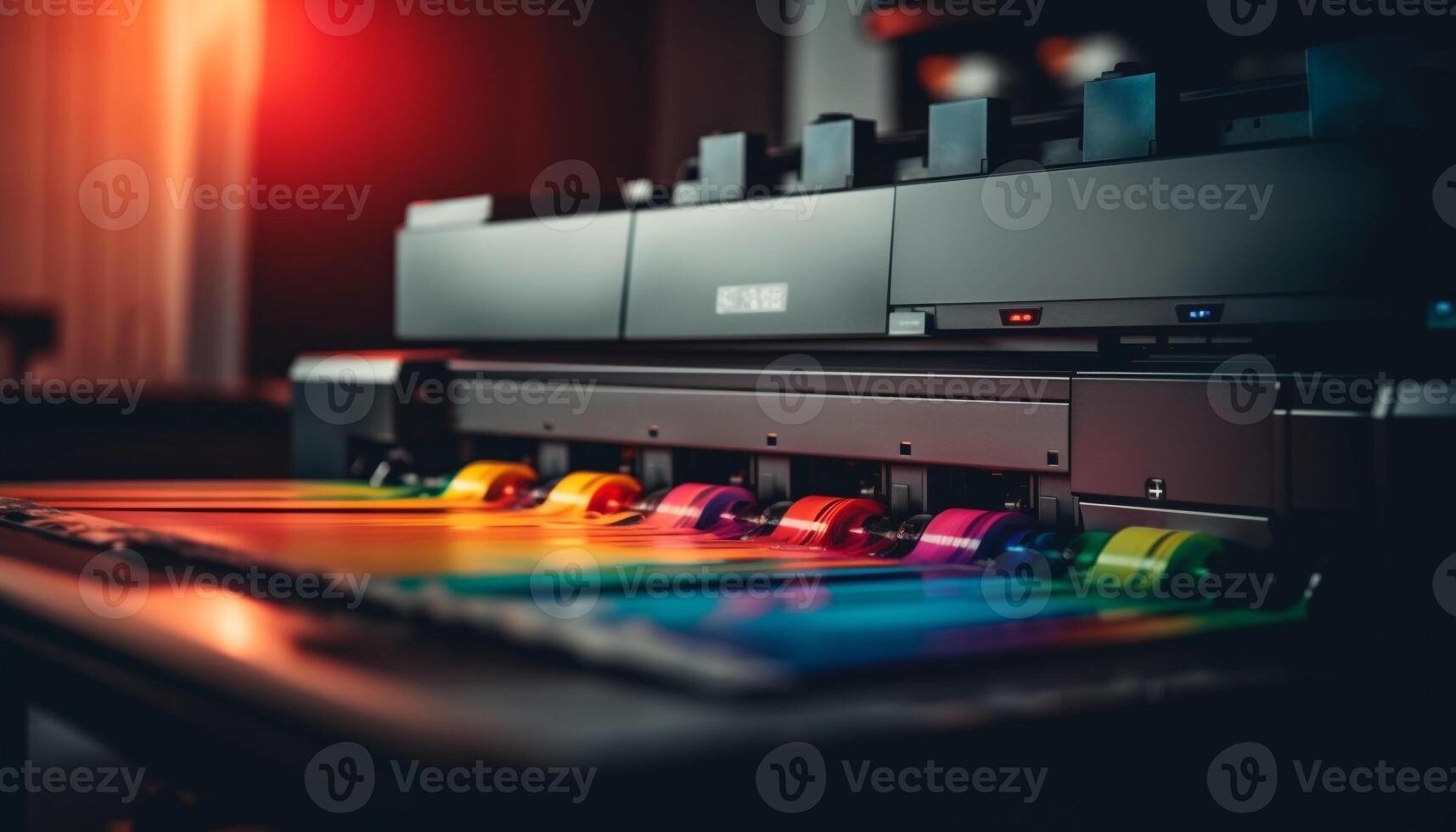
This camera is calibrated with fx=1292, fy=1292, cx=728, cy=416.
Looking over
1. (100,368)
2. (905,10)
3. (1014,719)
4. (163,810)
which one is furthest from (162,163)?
(1014,719)

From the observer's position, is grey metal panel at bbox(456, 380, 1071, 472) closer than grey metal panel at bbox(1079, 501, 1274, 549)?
No

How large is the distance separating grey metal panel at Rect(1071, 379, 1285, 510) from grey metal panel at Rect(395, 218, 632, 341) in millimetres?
531

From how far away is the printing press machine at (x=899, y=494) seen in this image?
1.79 ft

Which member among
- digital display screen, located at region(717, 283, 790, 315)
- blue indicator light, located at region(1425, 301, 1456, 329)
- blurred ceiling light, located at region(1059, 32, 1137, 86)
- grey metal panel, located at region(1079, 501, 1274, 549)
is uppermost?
blurred ceiling light, located at region(1059, 32, 1137, 86)

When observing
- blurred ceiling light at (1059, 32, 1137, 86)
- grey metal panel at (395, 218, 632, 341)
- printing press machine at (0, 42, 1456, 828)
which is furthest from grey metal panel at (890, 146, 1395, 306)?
blurred ceiling light at (1059, 32, 1137, 86)

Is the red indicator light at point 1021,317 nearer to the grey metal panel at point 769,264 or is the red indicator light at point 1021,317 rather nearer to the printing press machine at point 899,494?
the printing press machine at point 899,494

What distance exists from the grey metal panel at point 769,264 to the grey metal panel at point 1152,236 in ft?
0.10

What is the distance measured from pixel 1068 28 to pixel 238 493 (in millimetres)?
2291

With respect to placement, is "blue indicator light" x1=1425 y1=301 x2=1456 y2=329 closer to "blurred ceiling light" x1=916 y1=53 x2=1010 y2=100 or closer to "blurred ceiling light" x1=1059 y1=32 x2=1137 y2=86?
"blurred ceiling light" x1=1059 y1=32 x2=1137 y2=86

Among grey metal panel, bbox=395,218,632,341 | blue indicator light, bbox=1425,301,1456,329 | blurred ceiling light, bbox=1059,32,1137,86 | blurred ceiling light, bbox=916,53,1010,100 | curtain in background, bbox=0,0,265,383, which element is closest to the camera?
blue indicator light, bbox=1425,301,1456,329

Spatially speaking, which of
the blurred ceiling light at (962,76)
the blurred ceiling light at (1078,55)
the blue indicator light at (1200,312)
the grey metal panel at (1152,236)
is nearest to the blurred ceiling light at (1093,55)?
the blurred ceiling light at (1078,55)

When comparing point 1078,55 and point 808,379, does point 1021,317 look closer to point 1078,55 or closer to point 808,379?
point 808,379

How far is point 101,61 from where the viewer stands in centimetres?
241

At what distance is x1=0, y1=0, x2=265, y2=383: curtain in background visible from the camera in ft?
7.76
